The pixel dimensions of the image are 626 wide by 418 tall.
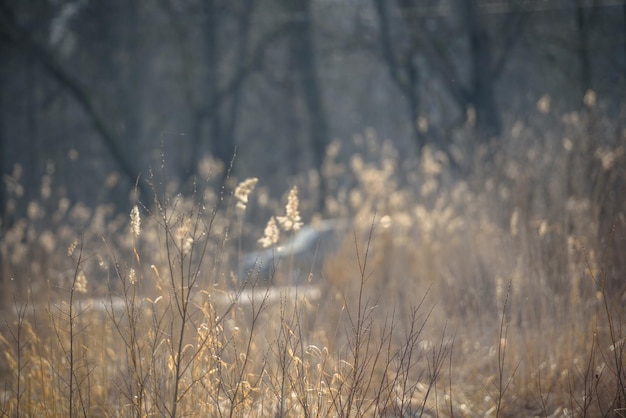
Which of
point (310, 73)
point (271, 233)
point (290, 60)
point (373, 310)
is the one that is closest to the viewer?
point (271, 233)

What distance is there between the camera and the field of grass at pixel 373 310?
9.70ft

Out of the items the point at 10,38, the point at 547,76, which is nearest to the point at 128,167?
the point at 10,38

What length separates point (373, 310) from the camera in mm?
4254

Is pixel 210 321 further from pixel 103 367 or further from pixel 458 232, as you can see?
pixel 458 232

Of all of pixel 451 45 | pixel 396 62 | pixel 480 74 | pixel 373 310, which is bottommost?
pixel 373 310

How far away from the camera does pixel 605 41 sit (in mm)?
10438

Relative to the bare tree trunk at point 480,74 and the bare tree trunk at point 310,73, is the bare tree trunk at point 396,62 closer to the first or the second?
the bare tree trunk at point 480,74

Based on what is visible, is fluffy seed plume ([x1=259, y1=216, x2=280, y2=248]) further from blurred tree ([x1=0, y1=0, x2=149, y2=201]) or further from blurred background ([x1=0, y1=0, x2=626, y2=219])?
blurred tree ([x1=0, y1=0, x2=149, y2=201])

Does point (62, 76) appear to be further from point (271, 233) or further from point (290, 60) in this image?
point (271, 233)

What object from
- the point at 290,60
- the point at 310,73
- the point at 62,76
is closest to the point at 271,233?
the point at 62,76

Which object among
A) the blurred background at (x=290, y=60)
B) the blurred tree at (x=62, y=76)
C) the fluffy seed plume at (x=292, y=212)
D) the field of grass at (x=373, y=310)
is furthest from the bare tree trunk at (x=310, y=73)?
the fluffy seed plume at (x=292, y=212)

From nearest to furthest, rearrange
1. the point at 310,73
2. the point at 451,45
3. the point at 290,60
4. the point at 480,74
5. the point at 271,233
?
the point at 271,233, the point at 480,74, the point at 451,45, the point at 310,73, the point at 290,60

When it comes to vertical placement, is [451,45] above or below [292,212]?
above

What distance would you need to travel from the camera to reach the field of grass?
9.70 feet
